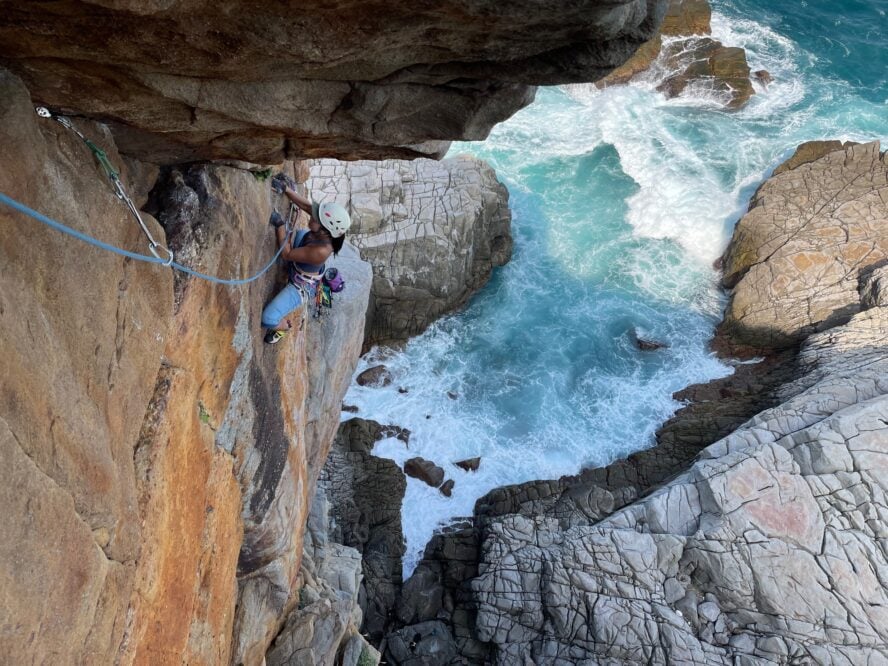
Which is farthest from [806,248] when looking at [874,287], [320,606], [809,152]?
[320,606]

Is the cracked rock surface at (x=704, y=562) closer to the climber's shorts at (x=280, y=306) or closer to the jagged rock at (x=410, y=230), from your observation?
the jagged rock at (x=410, y=230)

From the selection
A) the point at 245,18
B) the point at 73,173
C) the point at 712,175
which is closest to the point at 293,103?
the point at 245,18

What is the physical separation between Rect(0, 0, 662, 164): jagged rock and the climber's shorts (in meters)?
2.69

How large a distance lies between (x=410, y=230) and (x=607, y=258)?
29.5ft

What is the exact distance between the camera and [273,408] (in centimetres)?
932

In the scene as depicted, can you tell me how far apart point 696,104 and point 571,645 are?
28.0 metres

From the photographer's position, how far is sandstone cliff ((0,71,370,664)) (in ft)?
13.2

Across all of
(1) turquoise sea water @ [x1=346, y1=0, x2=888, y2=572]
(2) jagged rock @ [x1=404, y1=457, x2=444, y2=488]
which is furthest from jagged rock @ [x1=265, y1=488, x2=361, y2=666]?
(2) jagged rock @ [x1=404, y1=457, x2=444, y2=488]

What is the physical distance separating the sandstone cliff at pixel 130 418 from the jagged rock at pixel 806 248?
18689 mm

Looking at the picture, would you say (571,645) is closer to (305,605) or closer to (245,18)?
(305,605)

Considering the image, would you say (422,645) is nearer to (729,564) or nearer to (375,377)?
(729,564)

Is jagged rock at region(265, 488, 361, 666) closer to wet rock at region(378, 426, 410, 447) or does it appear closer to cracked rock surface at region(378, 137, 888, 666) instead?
cracked rock surface at region(378, 137, 888, 666)

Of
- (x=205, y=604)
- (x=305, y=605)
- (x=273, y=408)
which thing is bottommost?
(x=305, y=605)

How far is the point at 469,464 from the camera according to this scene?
19.8 meters
